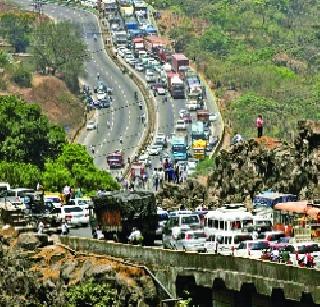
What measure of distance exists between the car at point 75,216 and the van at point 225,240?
11.6 meters

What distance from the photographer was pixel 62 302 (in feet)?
208

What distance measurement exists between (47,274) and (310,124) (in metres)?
26.1

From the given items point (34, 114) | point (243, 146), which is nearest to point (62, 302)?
point (243, 146)

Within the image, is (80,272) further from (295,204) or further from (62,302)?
(295,204)

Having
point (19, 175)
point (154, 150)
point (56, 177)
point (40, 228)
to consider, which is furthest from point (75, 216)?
point (154, 150)

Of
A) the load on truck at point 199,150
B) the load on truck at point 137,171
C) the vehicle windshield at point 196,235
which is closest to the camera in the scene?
the vehicle windshield at point 196,235

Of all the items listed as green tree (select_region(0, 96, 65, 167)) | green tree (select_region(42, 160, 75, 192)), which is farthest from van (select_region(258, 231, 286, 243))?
green tree (select_region(0, 96, 65, 167))

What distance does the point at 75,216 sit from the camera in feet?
252

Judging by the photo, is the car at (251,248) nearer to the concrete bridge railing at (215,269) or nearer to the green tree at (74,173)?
the concrete bridge railing at (215,269)

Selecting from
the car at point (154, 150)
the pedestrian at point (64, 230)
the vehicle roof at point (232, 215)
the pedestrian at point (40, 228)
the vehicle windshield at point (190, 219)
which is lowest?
the car at point (154, 150)

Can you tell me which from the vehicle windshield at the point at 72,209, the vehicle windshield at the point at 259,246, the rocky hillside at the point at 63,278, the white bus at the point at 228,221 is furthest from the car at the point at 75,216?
the vehicle windshield at the point at 259,246

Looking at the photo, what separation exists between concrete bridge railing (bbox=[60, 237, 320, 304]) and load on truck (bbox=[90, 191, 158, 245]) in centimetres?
158

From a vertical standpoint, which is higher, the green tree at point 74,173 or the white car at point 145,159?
the green tree at point 74,173

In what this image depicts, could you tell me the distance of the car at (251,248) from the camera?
61969 millimetres
